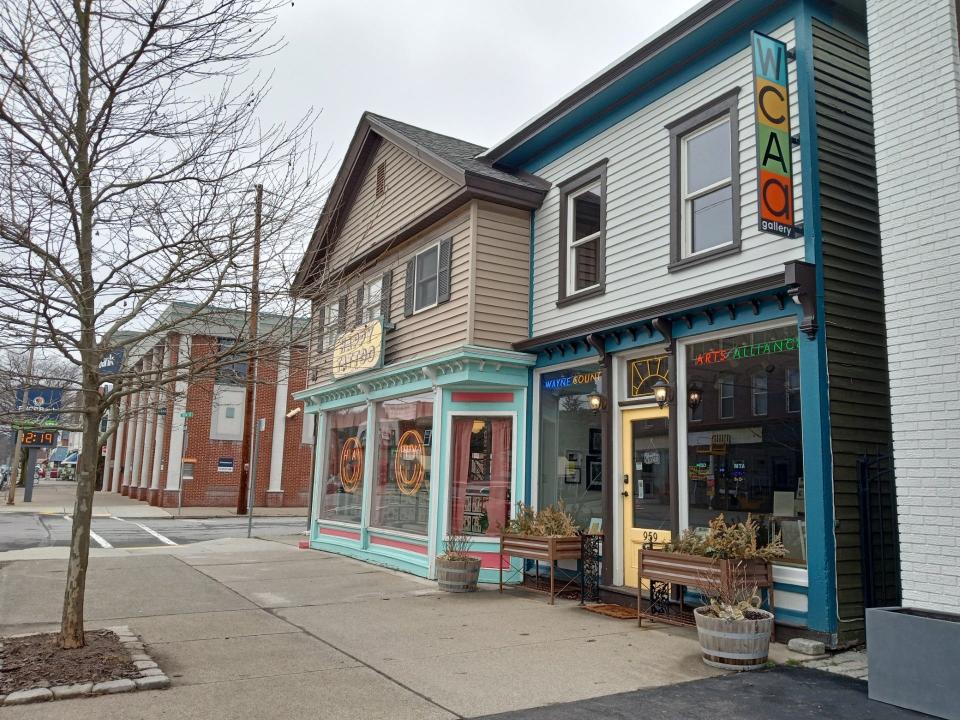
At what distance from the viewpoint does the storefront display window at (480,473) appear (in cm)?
1166

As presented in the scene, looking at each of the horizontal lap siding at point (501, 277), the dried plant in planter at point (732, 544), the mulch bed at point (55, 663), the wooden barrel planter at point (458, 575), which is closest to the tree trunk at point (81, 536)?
the mulch bed at point (55, 663)

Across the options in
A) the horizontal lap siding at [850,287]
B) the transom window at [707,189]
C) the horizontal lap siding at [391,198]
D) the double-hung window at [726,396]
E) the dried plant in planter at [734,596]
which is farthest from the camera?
the horizontal lap siding at [391,198]

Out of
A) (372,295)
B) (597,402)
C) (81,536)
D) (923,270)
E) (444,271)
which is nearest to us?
(923,270)

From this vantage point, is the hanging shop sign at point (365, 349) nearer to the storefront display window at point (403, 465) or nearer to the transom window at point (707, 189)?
the storefront display window at point (403, 465)

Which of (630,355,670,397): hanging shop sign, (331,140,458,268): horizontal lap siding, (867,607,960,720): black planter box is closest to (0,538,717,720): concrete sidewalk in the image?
(867,607,960,720): black planter box

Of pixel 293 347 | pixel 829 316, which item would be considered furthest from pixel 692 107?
pixel 293 347

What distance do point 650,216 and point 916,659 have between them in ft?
19.6

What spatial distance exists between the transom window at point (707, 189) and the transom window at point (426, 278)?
472 cm

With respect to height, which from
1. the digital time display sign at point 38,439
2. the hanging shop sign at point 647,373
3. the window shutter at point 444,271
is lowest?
the digital time display sign at point 38,439

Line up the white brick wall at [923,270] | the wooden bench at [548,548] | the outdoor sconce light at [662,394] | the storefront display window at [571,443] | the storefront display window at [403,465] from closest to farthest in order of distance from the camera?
the white brick wall at [923,270]
the outdoor sconce light at [662,394]
the wooden bench at [548,548]
the storefront display window at [571,443]
the storefront display window at [403,465]

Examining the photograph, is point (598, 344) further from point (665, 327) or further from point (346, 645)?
point (346, 645)

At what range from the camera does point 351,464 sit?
15289 millimetres

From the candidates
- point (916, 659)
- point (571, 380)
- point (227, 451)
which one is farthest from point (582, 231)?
point (227, 451)

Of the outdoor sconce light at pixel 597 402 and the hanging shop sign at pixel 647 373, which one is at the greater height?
the hanging shop sign at pixel 647 373
